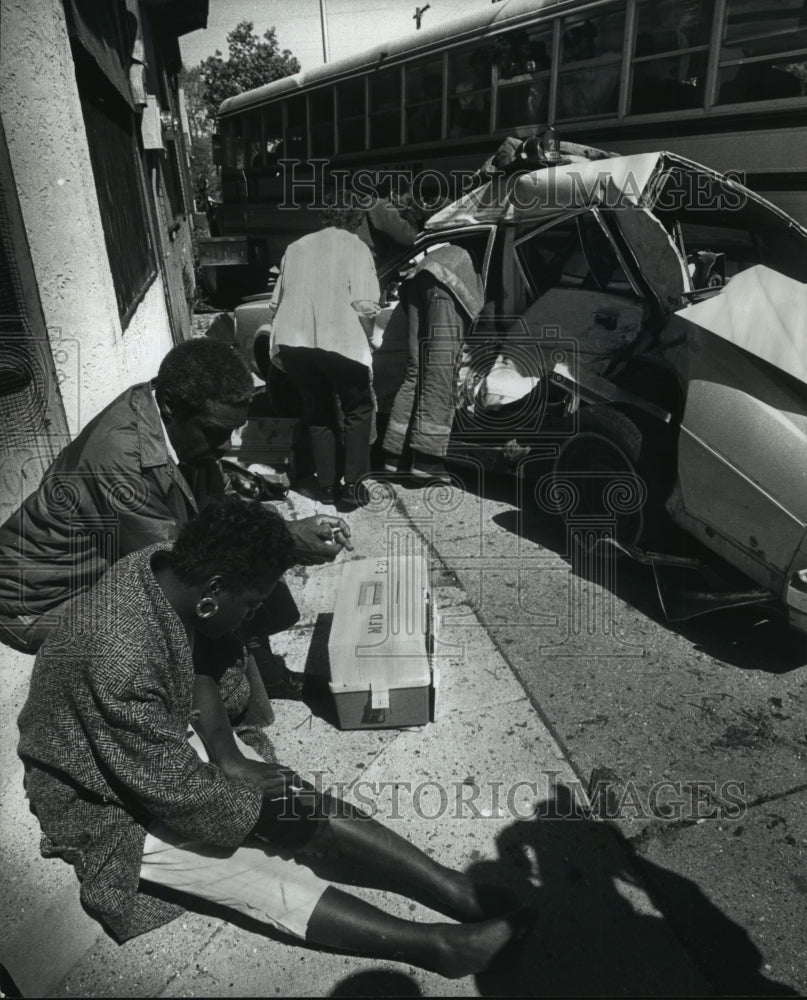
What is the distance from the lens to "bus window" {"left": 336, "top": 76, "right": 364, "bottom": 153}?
382 inches

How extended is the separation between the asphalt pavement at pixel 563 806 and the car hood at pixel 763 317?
4.54 feet

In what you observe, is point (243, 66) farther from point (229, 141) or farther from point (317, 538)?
point (317, 538)

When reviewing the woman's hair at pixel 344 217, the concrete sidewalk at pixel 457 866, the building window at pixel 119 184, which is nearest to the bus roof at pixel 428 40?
the building window at pixel 119 184

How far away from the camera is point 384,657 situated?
2.75 metres

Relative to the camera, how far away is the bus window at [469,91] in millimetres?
8031

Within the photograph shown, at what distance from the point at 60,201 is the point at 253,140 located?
1056 centimetres

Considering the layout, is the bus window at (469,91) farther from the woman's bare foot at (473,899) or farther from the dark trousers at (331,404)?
the woman's bare foot at (473,899)

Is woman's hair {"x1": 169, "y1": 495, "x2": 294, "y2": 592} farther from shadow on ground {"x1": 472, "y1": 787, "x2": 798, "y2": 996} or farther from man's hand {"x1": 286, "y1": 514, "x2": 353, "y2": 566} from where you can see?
shadow on ground {"x1": 472, "y1": 787, "x2": 798, "y2": 996}

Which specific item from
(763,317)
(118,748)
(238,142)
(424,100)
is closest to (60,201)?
(118,748)

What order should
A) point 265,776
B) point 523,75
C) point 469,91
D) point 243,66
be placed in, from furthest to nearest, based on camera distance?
point 243,66, point 469,91, point 523,75, point 265,776

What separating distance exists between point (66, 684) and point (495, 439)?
3.49m

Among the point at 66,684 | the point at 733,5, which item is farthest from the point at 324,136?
the point at 66,684

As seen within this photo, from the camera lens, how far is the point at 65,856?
1.93 metres

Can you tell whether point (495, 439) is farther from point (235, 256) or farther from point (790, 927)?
point (235, 256)
